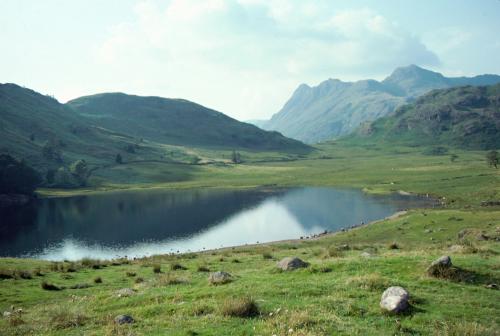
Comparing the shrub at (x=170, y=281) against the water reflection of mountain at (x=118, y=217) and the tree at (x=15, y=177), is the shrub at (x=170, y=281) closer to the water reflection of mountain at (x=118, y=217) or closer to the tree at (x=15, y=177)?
the water reflection of mountain at (x=118, y=217)

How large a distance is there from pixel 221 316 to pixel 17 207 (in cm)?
13756

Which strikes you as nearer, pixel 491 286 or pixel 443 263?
pixel 491 286

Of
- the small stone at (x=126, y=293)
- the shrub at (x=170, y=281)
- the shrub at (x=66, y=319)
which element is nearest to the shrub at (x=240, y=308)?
the shrub at (x=66, y=319)

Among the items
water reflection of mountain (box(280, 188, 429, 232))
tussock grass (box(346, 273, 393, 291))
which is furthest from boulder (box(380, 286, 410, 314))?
water reflection of mountain (box(280, 188, 429, 232))

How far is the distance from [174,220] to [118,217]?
1780cm

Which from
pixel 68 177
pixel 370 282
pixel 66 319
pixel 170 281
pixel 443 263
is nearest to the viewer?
pixel 66 319

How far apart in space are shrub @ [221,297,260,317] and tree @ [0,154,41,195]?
147 meters

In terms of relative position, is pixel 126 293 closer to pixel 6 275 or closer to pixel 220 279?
pixel 220 279

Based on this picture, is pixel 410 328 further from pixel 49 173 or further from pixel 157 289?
pixel 49 173

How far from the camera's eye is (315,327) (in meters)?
15.3

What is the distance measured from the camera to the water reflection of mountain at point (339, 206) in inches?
3856

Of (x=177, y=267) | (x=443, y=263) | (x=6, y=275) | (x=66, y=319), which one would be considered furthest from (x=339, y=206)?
(x=66, y=319)

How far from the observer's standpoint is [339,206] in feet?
388

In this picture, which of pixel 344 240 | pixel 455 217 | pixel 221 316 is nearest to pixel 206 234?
pixel 344 240
